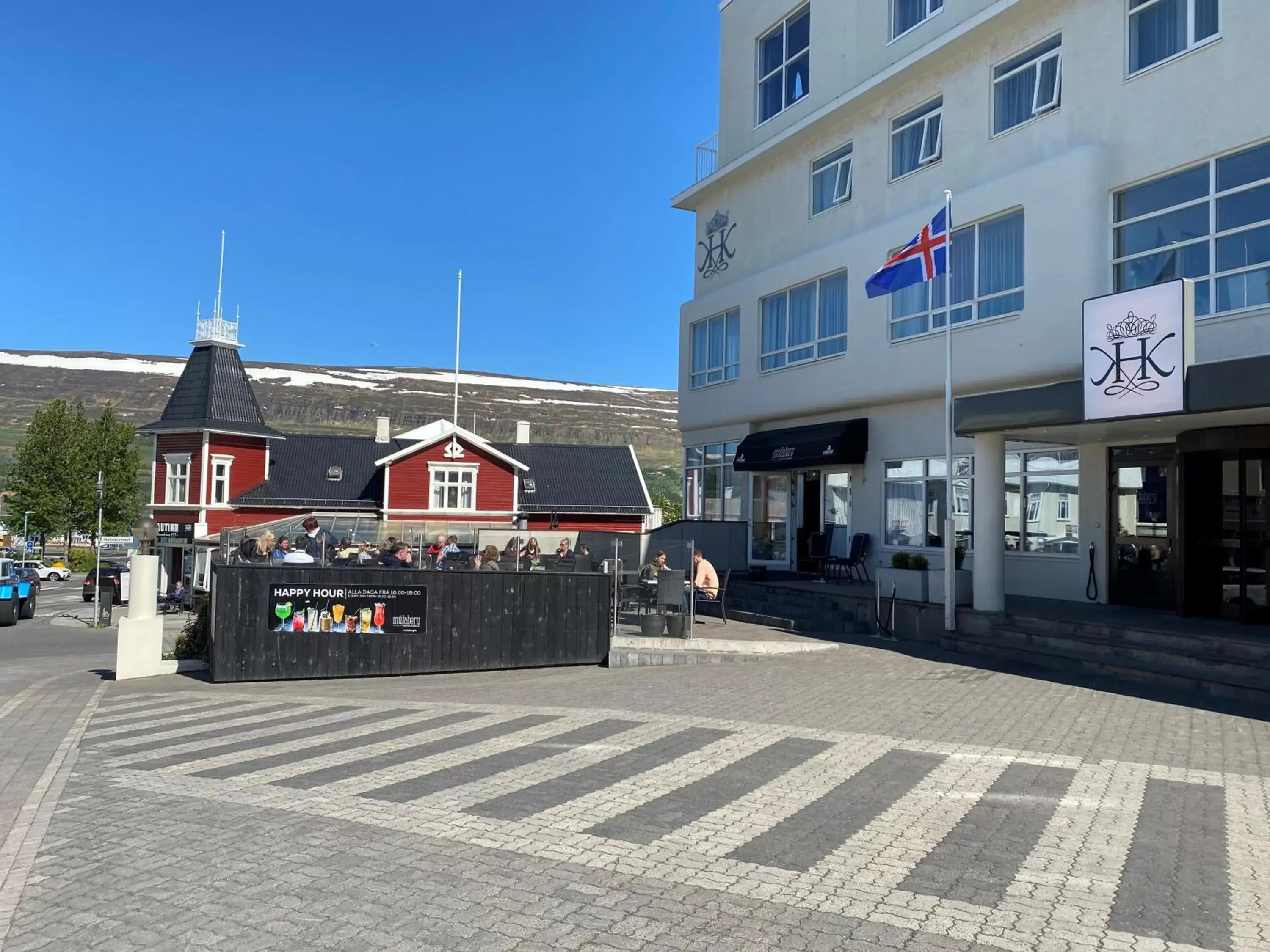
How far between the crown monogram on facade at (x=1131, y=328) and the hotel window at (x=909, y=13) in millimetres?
10142

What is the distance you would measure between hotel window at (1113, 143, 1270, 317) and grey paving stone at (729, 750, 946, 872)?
364 inches

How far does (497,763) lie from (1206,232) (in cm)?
1258

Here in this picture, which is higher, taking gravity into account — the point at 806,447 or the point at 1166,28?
the point at 1166,28

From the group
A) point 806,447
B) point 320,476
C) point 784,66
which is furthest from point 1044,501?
point 320,476

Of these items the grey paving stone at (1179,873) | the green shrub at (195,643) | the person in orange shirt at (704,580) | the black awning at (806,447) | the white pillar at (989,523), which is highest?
the black awning at (806,447)

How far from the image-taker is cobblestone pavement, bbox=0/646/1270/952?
4.73 m

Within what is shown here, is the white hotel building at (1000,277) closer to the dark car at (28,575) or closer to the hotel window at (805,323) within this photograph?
the hotel window at (805,323)

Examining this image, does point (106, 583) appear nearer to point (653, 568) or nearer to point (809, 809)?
point (653, 568)

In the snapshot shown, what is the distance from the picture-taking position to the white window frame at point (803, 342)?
21781mm

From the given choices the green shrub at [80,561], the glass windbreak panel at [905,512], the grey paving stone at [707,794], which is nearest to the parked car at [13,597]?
the glass windbreak panel at [905,512]

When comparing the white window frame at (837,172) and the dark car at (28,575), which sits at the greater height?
the white window frame at (837,172)

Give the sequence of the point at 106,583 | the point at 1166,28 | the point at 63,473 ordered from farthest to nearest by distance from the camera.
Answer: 1. the point at 63,473
2. the point at 106,583
3. the point at 1166,28

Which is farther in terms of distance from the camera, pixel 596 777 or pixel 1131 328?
pixel 1131 328

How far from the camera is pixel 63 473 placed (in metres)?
63.1
